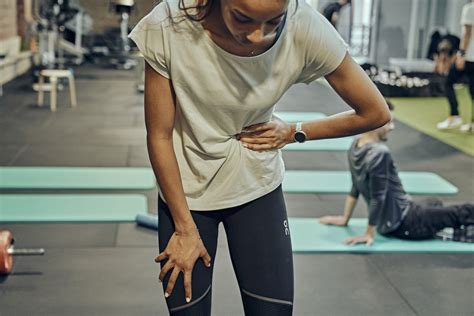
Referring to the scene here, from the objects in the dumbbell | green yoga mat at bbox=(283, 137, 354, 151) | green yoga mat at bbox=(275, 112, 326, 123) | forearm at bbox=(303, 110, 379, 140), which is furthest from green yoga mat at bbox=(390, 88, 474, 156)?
forearm at bbox=(303, 110, 379, 140)

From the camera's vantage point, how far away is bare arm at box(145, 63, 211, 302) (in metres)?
1.42

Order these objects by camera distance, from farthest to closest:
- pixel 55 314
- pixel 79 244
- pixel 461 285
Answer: pixel 79 244 → pixel 461 285 → pixel 55 314

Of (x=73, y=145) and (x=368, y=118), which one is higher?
(x=368, y=118)

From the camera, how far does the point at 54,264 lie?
10.5 ft

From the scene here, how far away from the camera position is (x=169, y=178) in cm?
147

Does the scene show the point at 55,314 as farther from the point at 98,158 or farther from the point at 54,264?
the point at 98,158

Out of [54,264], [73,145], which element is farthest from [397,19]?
[54,264]

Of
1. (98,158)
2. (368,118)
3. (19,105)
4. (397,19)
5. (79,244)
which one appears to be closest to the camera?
(368,118)

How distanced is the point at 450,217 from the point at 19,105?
528 cm

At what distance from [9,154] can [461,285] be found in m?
3.47

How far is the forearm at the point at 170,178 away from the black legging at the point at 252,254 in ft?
0.16

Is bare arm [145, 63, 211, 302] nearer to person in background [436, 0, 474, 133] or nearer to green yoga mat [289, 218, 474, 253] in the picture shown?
green yoga mat [289, 218, 474, 253]

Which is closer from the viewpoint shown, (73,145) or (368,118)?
(368,118)

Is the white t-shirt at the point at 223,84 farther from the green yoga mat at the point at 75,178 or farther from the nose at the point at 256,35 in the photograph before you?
the green yoga mat at the point at 75,178
